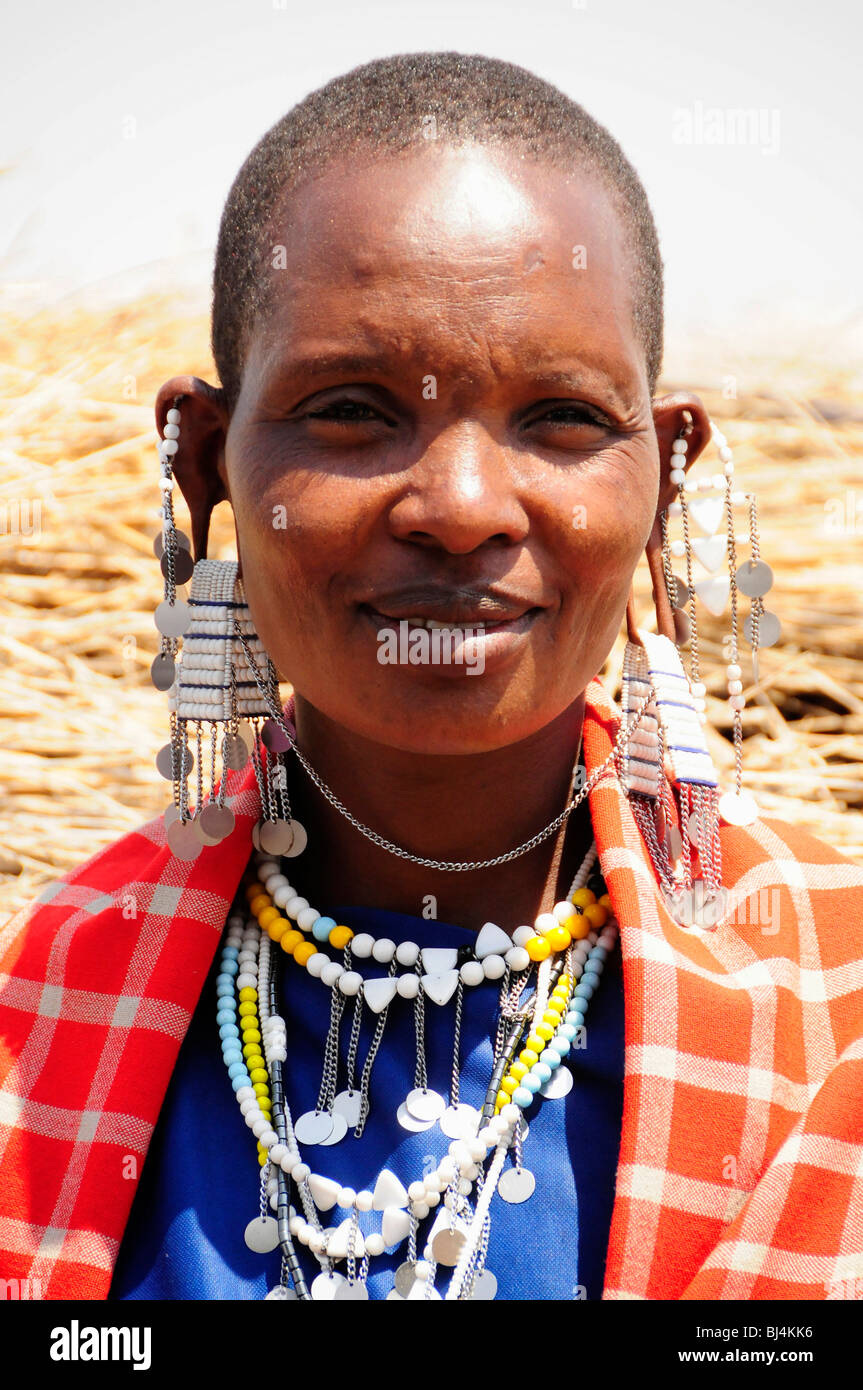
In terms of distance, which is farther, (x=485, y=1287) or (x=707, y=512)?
(x=707, y=512)

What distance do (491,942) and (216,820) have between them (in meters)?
0.48

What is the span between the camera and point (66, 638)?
3707mm

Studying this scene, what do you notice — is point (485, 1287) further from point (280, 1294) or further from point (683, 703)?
point (683, 703)

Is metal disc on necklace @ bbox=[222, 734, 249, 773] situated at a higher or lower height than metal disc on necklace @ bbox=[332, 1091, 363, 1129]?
higher

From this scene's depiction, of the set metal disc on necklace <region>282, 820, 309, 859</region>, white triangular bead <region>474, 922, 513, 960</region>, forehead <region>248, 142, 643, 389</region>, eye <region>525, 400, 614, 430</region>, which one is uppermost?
forehead <region>248, 142, 643, 389</region>

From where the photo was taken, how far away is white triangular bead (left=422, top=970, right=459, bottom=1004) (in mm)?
1945

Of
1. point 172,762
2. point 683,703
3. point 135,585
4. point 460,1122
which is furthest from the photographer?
point 135,585

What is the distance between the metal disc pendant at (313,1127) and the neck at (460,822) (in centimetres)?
33

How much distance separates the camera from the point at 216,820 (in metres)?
2.15

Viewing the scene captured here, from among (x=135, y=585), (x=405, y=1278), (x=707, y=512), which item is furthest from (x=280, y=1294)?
(x=135, y=585)

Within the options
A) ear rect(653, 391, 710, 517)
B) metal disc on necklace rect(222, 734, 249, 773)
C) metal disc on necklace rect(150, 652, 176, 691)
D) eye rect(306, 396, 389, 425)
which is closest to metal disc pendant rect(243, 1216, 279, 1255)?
metal disc on necklace rect(222, 734, 249, 773)

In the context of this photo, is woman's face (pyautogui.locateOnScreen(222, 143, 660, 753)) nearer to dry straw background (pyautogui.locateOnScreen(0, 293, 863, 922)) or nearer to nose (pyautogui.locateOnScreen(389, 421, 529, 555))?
nose (pyautogui.locateOnScreen(389, 421, 529, 555))

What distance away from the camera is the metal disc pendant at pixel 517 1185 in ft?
5.98

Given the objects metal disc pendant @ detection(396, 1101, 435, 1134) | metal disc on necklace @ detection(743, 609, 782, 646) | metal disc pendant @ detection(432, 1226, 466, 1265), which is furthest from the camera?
metal disc on necklace @ detection(743, 609, 782, 646)
